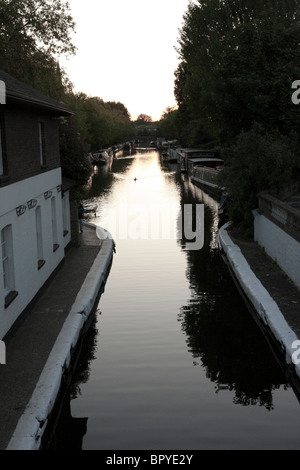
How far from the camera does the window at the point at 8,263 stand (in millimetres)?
12305

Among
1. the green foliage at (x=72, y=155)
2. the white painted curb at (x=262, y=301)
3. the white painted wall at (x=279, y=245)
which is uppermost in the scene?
the green foliage at (x=72, y=155)

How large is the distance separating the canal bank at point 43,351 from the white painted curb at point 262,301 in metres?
4.04

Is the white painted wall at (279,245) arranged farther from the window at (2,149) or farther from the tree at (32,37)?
the tree at (32,37)

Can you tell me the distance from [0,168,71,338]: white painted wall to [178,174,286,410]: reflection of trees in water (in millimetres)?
3758

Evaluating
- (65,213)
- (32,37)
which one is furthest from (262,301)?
(32,37)

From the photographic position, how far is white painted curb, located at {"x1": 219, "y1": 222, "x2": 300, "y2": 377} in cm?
1140

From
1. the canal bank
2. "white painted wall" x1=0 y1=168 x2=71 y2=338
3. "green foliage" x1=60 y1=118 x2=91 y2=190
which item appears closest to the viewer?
the canal bank

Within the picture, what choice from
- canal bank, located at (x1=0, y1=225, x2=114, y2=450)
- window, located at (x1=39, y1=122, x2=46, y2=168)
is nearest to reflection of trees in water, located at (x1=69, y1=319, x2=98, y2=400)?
canal bank, located at (x1=0, y1=225, x2=114, y2=450)

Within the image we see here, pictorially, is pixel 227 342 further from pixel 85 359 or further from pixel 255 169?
pixel 255 169

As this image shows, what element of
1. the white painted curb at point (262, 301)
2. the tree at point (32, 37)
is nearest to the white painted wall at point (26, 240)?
the white painted curb at point (262, 301)

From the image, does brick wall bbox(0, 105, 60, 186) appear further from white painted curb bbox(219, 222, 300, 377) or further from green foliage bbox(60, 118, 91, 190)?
white painted curb bbox(219, 222, 300, 377)

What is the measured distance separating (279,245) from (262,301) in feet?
13.6

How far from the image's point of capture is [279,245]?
1784 centimetres

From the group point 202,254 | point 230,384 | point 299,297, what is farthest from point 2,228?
point 202,254
